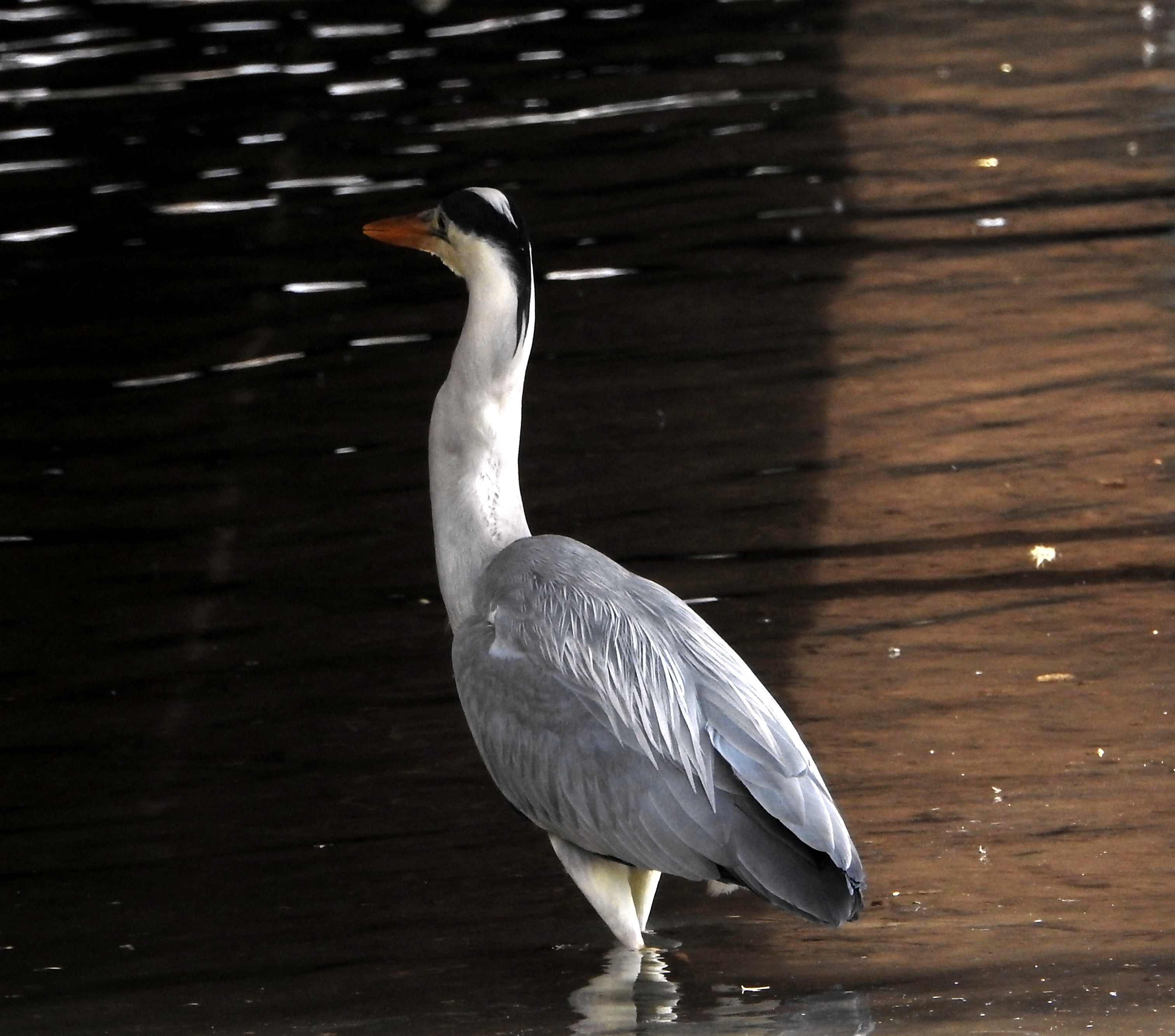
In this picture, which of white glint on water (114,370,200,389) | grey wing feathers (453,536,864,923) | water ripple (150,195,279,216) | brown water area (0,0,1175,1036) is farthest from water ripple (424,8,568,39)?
grey wing feathers (453,536,864,923)

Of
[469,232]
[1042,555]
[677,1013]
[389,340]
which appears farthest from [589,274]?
[677,1013]

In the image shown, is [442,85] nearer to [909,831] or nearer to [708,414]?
[708,414]

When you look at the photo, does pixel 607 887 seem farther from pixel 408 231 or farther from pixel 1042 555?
pixel 1042 555

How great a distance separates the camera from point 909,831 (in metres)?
4.08

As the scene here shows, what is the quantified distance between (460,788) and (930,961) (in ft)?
4.01

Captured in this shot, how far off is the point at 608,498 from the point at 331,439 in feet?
3.45

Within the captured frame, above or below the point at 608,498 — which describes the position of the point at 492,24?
above

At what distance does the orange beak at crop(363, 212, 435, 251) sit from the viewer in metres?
4.12

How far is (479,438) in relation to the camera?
400cm

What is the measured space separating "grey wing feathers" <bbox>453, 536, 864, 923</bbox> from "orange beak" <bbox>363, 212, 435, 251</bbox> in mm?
A: 658

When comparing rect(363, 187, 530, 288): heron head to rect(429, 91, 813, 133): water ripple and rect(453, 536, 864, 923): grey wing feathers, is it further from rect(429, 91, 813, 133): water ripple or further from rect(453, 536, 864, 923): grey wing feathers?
rect(429, 91, 813, 133): water ripple

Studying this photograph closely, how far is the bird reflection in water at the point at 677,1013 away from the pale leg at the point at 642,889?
145 mm

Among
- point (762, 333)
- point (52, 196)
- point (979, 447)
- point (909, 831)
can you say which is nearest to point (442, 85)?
point (52, 196)

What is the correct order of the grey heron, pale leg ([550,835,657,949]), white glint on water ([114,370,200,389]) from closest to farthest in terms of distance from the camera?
the grey heron → pale leg ([550,835,657,949]) → white glint on water ([114,370,200,389])
